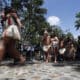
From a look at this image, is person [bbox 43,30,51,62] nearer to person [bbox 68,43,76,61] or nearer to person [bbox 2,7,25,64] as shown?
person [bbox 68,43,76,61]

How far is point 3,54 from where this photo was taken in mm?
7664

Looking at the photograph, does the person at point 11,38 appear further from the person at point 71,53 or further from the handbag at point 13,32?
the person at point 71,53

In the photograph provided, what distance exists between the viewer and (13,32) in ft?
→ 27.5

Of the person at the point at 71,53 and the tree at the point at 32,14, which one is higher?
the tree at the point at 32,14

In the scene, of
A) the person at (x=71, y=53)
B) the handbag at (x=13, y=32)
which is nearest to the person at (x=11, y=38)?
the handbag at (x=13, y=32)

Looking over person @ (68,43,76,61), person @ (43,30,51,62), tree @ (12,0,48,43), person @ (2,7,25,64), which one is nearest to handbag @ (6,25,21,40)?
person @ (2,7,25,64)

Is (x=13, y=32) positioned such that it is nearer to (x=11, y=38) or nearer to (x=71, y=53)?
(x=11, y=38)

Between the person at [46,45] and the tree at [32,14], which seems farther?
the tree at [32,14]

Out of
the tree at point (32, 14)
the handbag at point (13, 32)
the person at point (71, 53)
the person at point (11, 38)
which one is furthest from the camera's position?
the tree at point (32, 14)

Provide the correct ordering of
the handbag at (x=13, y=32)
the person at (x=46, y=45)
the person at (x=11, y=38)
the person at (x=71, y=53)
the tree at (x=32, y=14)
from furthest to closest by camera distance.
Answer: the tree at (x=32, y=14)
the person at (x=71, y=53)
the person at (x=46, y=45)
the handbag at (x=13, y=32)
the person at (x=11, y=38)

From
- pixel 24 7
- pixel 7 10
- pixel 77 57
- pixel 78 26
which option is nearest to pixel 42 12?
pixel 24 7

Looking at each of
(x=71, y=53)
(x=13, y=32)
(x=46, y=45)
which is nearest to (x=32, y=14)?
(x=71, y=53)

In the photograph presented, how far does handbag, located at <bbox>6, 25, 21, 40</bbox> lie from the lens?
822 cm

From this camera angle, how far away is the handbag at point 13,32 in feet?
27.0
